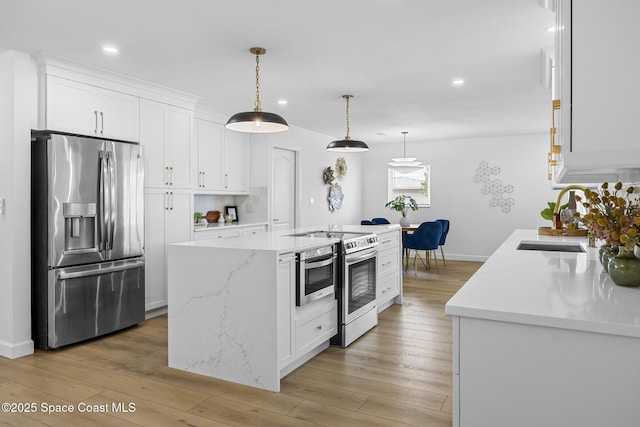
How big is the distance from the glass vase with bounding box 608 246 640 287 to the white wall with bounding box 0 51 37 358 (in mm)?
3930

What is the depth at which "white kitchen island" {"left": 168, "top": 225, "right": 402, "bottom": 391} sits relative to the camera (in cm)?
276

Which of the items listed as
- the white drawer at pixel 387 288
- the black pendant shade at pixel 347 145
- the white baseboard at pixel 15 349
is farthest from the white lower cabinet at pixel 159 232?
the white drawer at pixel 387 288

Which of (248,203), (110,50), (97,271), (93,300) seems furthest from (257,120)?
(248,203)

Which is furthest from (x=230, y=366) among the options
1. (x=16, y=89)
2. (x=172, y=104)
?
(x=172, y=104)

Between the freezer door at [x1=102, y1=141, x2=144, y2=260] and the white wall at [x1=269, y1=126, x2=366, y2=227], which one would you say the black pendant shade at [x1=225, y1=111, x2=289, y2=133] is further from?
the white wall at [x1=269, y1=126, x2=366, y2=227]

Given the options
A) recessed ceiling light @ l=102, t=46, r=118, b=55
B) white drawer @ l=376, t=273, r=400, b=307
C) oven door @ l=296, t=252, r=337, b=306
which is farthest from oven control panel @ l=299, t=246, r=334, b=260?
recessed ceiling light @ l=102, t=46, r=118, b=55

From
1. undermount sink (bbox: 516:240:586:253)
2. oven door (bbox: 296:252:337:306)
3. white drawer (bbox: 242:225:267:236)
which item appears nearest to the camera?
oven door (bbox: 296:252:337:306)

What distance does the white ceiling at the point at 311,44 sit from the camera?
272cm

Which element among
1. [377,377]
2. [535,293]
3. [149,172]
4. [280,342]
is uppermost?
[149,172]

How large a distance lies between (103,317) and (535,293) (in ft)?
11.8

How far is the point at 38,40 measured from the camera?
3.21 meters

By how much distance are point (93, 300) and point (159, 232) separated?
1026 millimetres

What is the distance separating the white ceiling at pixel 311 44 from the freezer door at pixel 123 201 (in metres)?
0.77

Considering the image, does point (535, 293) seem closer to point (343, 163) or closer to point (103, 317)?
point (103, 317)
